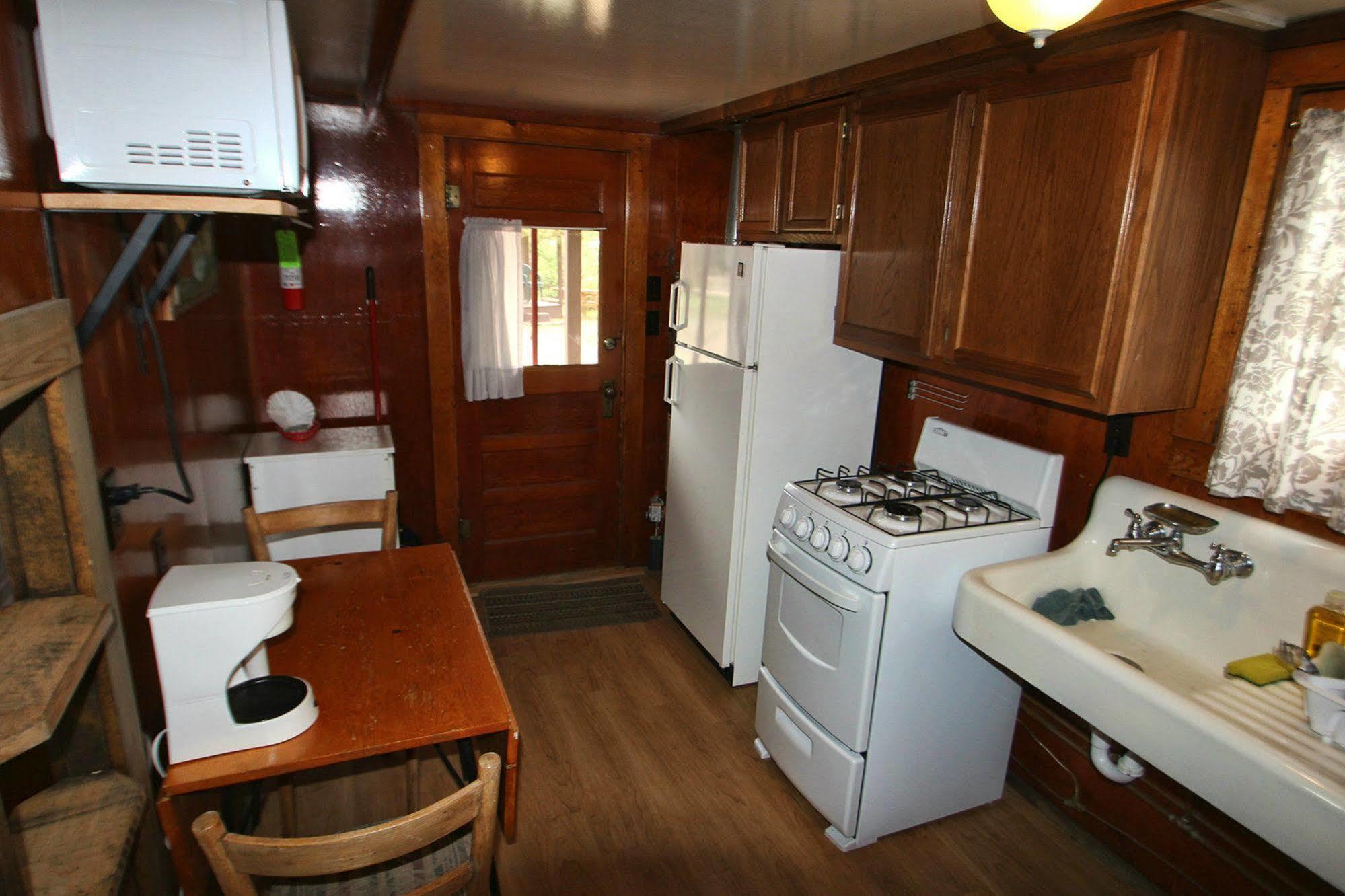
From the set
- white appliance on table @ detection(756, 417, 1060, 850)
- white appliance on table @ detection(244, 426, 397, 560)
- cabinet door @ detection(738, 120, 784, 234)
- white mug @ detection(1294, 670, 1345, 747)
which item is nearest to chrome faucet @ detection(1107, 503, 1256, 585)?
white appliance on table @ detection(756, 417, 1060, 850)

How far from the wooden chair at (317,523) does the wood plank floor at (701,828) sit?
15.1 inches

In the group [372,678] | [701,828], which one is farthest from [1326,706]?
[372,678]

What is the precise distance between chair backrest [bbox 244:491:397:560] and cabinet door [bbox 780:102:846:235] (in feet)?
5.92

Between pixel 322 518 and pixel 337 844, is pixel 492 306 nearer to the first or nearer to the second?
pixel 322 518

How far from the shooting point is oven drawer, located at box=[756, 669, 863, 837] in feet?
7.34

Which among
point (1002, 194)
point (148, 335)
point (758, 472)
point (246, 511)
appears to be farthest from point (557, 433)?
point (1002, 194)

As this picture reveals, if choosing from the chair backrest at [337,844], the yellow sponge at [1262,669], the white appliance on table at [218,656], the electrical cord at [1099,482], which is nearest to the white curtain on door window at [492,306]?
the white appliance on table at [218,656]

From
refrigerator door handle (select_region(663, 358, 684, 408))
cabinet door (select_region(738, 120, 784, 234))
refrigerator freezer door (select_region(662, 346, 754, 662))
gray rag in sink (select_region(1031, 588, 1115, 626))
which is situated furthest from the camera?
refrigerator door handle (select_region(663, 358, 684, 408))

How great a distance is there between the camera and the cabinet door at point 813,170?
2.73m

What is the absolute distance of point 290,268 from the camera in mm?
3178

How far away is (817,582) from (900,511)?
1.05ft

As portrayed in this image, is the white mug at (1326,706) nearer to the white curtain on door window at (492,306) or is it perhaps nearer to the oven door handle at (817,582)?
the oven door handle at (817,582)

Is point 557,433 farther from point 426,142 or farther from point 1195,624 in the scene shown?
point 1195,624

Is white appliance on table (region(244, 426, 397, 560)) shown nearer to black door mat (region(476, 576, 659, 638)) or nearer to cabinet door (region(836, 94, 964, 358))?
black door mat (region(476, 576, 659, 638))
